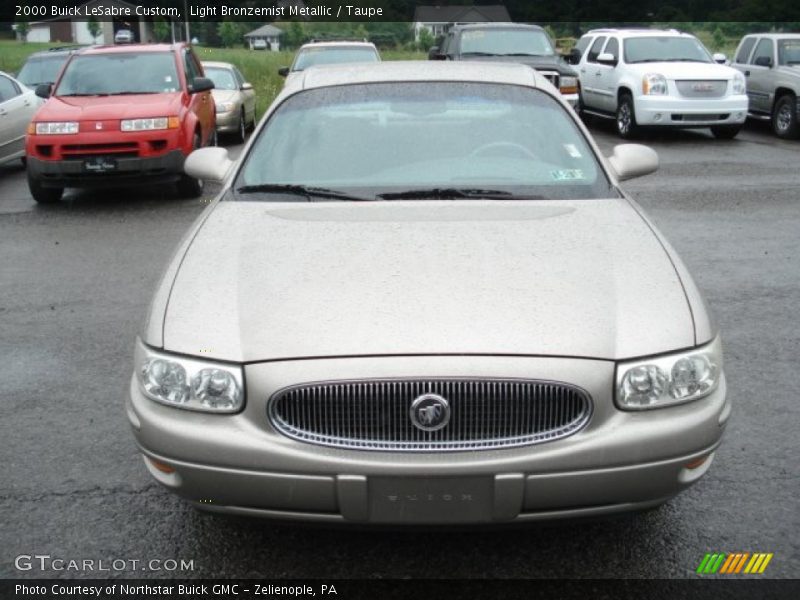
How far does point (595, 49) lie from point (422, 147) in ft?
52.0

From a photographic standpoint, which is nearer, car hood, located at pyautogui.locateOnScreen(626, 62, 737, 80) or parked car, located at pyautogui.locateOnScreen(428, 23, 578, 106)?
car hood, located at pyautogui.locateOnScreen(626, 62, 737, 80)

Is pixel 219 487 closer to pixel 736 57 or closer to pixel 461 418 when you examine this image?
pixel 461 418

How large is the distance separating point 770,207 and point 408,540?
8.47m

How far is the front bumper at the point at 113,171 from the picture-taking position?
10570 mm

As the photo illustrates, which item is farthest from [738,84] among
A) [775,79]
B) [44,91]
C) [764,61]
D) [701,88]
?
[44,91]

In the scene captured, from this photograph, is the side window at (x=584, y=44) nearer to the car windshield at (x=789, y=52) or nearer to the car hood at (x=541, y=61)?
the car hood at (x=541, y=61)

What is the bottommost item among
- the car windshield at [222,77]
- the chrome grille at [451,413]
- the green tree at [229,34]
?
the green tree at [229,34]

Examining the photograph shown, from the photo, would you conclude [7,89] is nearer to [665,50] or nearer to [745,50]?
[665,50]

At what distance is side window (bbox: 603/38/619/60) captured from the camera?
58.3 feet

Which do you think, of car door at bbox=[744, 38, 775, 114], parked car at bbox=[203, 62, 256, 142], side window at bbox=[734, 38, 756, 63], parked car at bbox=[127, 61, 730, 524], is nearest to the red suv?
parked car at bbox=[203, 62, 256, 142]

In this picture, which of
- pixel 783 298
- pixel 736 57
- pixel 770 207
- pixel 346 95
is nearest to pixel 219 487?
pixel 346 95

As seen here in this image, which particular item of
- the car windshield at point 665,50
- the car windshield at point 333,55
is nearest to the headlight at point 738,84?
the car windshield at point 665,50

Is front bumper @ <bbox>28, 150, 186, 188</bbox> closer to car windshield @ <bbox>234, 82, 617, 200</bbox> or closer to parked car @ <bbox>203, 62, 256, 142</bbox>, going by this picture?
parked car @ <bbox>203, 62, 256, 142</bbox>

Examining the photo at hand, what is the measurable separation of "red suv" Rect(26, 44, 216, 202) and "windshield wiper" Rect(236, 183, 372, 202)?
6723mm
